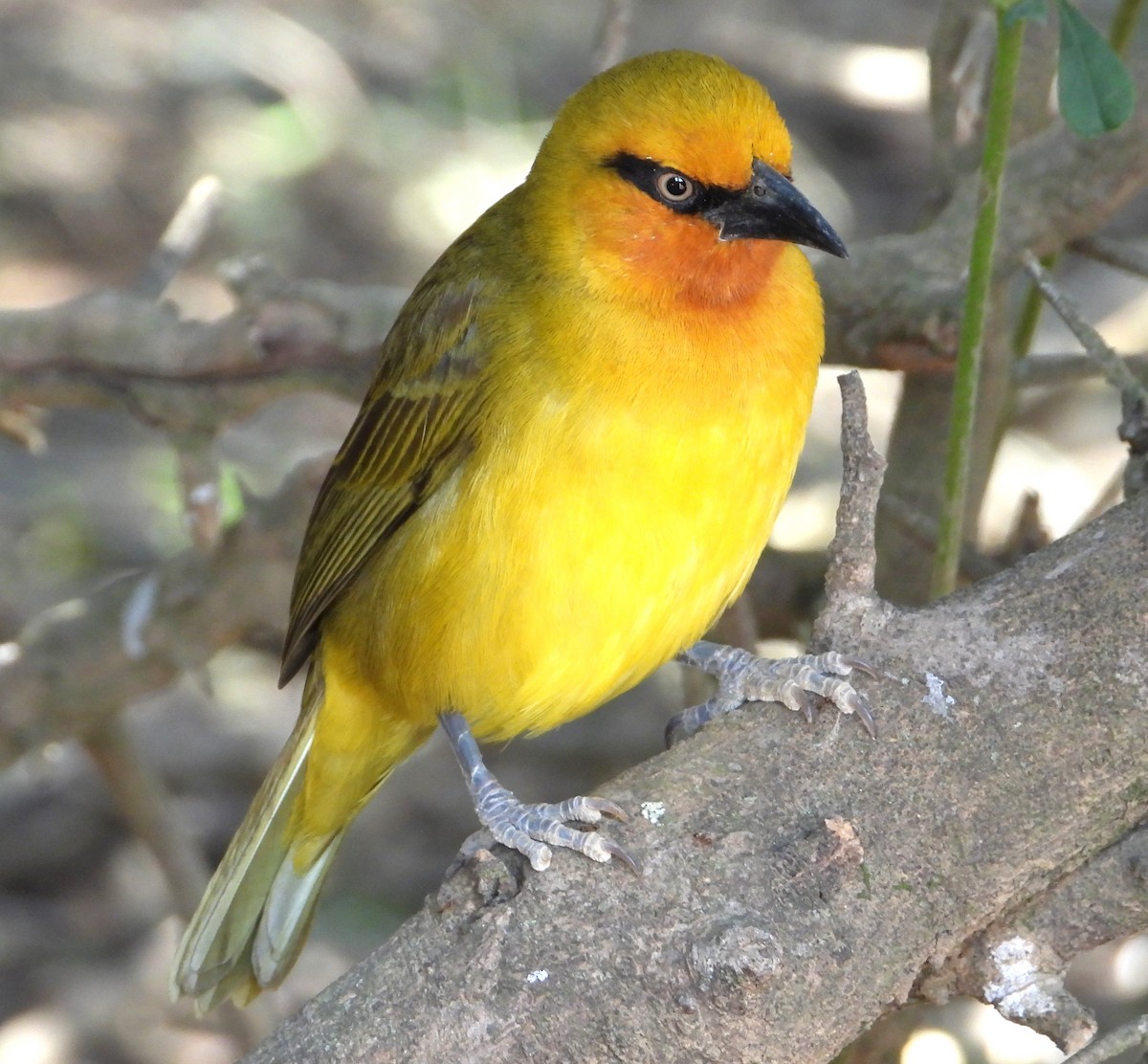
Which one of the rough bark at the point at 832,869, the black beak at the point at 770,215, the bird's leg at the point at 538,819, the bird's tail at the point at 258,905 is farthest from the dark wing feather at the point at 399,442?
the rough bark at the point at 832,869

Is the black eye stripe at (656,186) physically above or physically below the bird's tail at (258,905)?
above

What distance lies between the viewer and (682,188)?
325 cm

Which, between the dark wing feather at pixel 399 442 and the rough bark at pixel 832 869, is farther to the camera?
the dark wing feather at pixel 399 442

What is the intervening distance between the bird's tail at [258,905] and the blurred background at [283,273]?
735 mm

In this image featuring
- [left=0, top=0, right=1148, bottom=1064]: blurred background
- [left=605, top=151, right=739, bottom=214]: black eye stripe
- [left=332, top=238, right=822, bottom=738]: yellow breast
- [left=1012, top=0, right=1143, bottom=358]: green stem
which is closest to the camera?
[left=332, top=238, right=822, bottom=738]: yellow breast

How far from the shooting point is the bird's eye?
10.6 ft

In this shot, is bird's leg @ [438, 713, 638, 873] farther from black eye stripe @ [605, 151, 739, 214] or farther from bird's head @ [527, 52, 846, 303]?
black eye stripe @ [605, 151, 739, 214]

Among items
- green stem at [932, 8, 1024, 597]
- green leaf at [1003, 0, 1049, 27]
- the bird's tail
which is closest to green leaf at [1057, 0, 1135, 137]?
green stem at [932, 8, 1024, 597]

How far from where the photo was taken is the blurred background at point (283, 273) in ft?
18.2

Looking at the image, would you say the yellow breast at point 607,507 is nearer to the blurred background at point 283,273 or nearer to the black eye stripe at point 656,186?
the black eye stripe at point 656,186

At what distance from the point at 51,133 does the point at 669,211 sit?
18.8 ft

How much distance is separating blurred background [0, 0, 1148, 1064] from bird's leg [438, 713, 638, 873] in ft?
4.13

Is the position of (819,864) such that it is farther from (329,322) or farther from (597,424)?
(329,322)

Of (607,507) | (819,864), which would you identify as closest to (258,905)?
(607,507)
